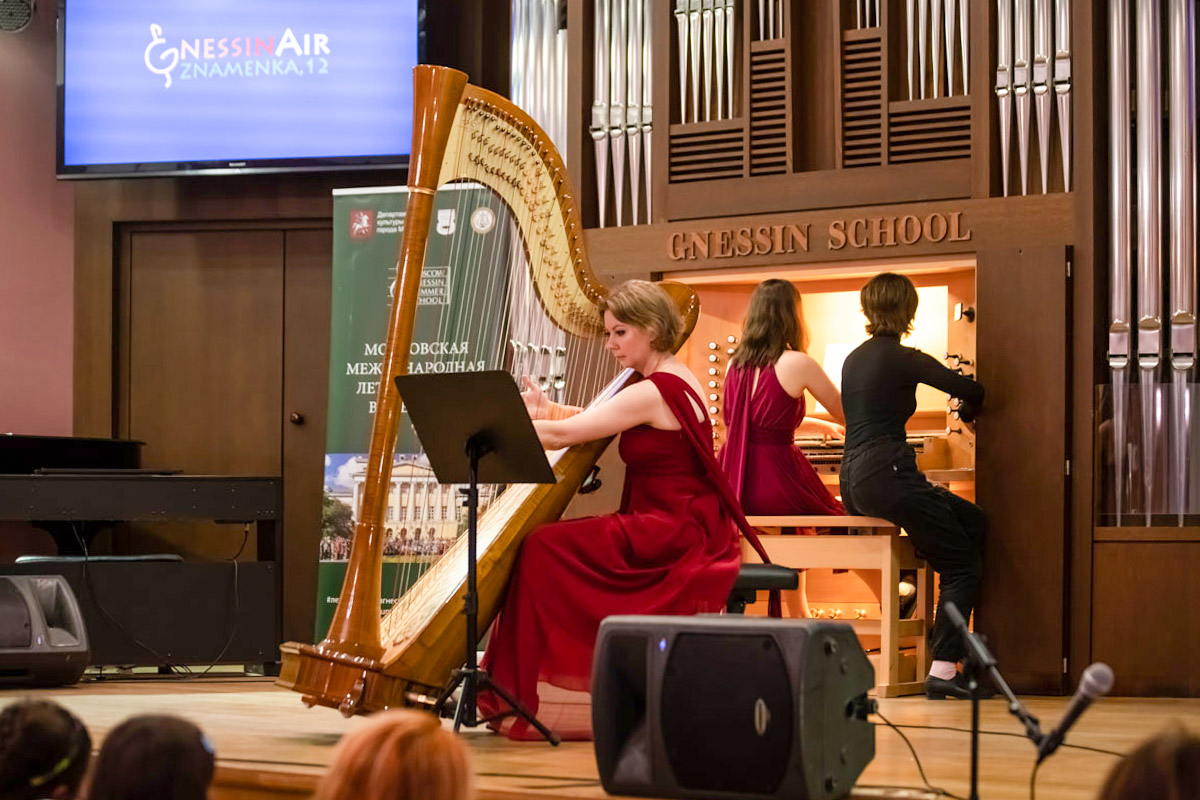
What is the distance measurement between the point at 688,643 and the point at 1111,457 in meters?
3.32

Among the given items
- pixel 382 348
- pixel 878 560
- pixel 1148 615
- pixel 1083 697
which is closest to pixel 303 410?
pixel 382 348

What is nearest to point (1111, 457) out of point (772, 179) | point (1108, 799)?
point (772, 179)

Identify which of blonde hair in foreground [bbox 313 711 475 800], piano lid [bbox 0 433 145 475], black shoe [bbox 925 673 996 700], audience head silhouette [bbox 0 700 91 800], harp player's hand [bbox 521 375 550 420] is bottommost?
black shoe [bbox 925 673 996 700]

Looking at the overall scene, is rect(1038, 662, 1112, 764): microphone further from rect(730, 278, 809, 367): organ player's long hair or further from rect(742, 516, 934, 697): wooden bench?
rect(730, 278, 809, 367): organ player's long hair

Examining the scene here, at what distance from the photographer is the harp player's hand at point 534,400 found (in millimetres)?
4242

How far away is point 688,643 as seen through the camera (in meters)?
3.04

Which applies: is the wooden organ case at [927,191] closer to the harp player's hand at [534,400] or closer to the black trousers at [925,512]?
the black trousers at [925,512]

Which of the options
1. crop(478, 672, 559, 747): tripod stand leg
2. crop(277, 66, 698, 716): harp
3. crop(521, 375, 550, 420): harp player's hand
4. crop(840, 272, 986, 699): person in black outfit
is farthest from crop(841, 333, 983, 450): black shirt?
crop(478, 672, 559, 747): tripod stand leg

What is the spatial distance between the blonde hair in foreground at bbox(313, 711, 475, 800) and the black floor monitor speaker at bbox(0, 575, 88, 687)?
4397mm

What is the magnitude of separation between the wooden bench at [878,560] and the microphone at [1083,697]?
308 centimetres

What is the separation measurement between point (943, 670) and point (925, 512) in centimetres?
59

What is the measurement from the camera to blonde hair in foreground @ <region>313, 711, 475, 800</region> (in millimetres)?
1607

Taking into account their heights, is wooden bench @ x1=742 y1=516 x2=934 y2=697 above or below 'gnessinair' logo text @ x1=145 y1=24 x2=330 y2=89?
below

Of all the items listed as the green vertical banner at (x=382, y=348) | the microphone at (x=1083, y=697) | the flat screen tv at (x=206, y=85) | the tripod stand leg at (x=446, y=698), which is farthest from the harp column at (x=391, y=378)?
the flat screen tv at (x=206, y=85)
